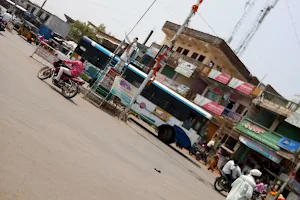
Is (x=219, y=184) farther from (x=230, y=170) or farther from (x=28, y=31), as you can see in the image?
(x=28, y=31)

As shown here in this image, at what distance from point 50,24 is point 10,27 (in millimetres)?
20504

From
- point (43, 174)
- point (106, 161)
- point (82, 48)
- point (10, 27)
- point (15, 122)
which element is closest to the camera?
point (43, 174)

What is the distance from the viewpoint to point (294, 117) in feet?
92.1

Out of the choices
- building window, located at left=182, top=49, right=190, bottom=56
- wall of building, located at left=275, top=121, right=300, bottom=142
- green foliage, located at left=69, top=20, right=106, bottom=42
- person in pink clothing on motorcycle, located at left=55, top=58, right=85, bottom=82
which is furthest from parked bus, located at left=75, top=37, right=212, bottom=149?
green foliage, located at left=69, top=20, right=106, bottom=42

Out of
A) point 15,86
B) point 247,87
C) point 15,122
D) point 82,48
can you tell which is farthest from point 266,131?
point 15,122

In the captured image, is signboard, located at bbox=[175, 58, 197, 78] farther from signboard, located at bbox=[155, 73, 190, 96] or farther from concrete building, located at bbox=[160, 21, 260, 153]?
signboard, located at bbox=[155, 73, 190, 96]

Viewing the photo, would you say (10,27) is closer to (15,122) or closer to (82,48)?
(82,48)

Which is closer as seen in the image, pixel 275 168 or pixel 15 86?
pixel 15 86

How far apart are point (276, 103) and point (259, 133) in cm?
311

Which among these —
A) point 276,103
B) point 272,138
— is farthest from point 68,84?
point 276,103

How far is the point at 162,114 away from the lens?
21.5 metres

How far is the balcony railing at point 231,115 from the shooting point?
3269 cm

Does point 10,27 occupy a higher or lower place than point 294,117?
lower

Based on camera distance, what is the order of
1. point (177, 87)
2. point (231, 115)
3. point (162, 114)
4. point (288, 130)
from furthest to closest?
1. point (177, 87)
2. point (231, 115)
3. point (288, 130)
4. point (162, 114)
